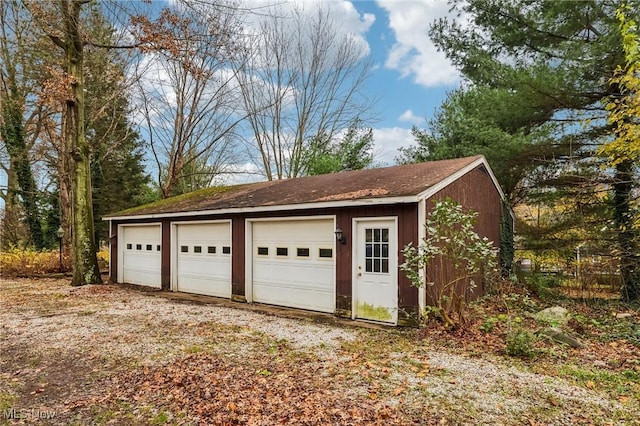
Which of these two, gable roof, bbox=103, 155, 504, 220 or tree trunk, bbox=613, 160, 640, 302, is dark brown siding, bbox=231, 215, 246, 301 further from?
tree trunk, bbox=613, 160, 640, 302

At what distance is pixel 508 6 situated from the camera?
33.9 feet

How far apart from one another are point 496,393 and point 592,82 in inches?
333

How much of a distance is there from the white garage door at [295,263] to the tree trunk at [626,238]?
6.38 meters

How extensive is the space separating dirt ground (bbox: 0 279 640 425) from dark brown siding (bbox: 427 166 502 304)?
1197 mm

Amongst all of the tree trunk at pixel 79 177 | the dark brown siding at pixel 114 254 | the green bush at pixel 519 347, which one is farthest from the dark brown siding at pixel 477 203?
the dark brown siding at pixel 114 254

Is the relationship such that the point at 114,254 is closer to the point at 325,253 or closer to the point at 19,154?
the point at 19,154

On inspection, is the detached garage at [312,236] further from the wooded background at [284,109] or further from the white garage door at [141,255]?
the wooded background at [284,109]

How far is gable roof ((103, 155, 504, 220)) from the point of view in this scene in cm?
690

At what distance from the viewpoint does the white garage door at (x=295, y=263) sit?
306 inches

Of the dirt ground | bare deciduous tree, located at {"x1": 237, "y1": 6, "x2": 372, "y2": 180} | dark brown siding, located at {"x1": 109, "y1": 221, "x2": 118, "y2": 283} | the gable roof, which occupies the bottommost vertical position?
the dirt ground

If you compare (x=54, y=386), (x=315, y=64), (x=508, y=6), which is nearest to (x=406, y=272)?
(x=54, y=386)

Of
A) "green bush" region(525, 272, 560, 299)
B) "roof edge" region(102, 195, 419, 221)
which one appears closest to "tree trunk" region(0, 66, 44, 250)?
"roof edge" region(102, 195, 419, 221)

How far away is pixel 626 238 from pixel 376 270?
6.50 meters

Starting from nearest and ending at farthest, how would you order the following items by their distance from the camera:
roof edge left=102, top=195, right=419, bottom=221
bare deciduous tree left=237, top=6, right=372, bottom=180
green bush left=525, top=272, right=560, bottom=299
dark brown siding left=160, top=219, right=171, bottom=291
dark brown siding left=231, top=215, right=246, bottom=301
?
roof edge left=102, top=195, right=419, bottom=221
dark brown siding left=231, top=215, right=246, bottom=301
green bush left=525, top=272, right=560, bottom=299
dark brown siding left=160, top=219, right=171, bottom=291
bare deciduous tree left=237, top=6, right=372, bottom=180
